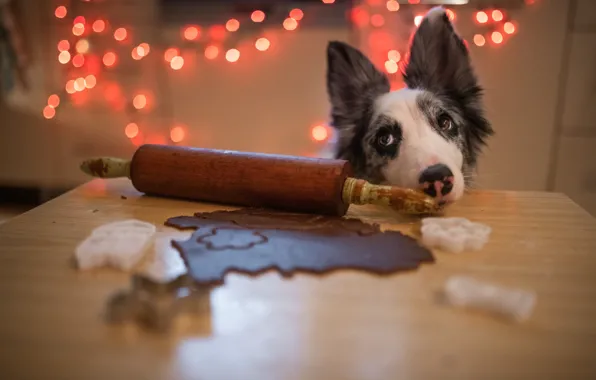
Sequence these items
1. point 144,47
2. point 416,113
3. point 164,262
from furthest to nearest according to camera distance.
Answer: point 144,47
point 416,113
point 164,262

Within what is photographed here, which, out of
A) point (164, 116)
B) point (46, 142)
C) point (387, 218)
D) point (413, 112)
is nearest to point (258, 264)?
point (387, 218)

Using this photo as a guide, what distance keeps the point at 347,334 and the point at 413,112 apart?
58 centimetres

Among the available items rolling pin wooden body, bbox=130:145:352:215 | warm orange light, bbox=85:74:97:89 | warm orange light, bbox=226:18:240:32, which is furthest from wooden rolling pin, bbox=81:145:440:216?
warm orange light, bbox=85:74:97:89

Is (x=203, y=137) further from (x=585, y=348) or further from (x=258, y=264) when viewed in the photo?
(x=585, y=348)

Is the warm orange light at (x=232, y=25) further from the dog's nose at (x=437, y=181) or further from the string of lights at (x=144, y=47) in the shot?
the dog's nose at (x=437, y=181)

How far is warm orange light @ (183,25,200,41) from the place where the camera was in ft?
6.21

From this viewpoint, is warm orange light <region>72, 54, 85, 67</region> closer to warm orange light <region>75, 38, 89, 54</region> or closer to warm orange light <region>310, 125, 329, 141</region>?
warm orange light <region>75, 38, 89, 54</region>

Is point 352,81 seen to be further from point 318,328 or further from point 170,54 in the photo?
point 170,54

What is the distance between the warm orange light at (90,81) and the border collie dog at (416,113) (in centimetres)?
126

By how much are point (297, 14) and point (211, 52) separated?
352 millimetres

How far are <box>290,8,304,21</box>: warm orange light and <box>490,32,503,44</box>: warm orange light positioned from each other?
664 millimetres

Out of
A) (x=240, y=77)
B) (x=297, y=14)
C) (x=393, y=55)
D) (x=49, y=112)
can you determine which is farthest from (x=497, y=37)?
(x=49, y=112)

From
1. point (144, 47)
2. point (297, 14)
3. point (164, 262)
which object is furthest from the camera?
point (144, 47)

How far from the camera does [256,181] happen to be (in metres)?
0.82
